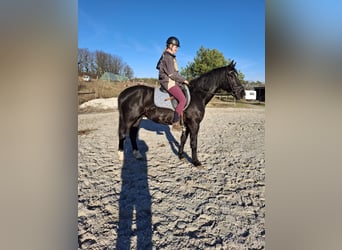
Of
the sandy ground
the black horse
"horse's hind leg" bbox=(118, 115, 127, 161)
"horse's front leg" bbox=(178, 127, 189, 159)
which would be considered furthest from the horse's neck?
"horse's hind leg" bbox=(118, 115, 127, 161)

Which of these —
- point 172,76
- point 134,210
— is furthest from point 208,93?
point 134,210

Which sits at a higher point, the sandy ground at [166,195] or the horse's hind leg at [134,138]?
the horse's hind leg at [134,138]

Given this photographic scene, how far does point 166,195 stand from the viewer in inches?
41.7

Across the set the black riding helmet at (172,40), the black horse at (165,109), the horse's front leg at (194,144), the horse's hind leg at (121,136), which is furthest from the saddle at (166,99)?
the black riding helmet at (172,40)

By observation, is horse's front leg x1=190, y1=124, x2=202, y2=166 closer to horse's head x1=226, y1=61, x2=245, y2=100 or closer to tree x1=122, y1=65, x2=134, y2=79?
horse's head x1=226, y1=61, x2=245, y2=100

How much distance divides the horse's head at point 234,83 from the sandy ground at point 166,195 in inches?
18.1

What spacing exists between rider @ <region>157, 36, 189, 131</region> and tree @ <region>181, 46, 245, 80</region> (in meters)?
0.08

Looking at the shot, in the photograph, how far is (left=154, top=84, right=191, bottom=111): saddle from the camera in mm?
1375

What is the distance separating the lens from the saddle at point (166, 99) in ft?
4.51

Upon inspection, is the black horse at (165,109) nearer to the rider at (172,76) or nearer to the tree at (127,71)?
the rider at (172,76)
